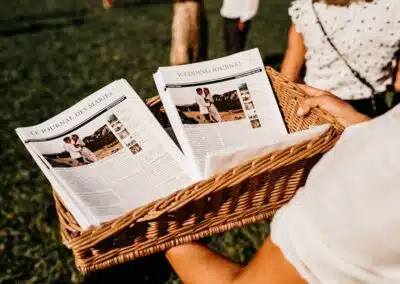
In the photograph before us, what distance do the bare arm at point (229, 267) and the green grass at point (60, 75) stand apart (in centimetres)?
122

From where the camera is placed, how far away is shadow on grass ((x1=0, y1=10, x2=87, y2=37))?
686 centimetres

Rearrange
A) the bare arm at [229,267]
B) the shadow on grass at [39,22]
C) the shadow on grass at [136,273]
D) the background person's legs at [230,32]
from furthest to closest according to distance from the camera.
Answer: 1. the shadow on grass at [39,22]
2. the background person's legs at [230,32]
3. the shadow on grass at [136,273]
4. the bare arm at [229,267]

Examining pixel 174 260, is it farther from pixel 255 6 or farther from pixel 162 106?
pixel 255 6

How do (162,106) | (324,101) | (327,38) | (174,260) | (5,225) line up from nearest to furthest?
(174,260) → (324,101) → (162,106) → (327,38) → (5,225)

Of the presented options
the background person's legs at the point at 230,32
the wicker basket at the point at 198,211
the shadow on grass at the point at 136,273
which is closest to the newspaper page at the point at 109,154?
the wicker basket at the point at 198,211

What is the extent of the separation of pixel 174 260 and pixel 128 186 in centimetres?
26

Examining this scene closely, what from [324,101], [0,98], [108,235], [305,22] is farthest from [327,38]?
[0,98]

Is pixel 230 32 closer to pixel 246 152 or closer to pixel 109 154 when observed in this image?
pixel 109 154

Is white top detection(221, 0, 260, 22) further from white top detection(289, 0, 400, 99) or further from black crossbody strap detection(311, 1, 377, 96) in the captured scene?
black crossbody strap detection(311, 1, 377, 96)

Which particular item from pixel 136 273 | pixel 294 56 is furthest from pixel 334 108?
pixel 136 273

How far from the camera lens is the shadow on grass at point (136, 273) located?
6.98ft

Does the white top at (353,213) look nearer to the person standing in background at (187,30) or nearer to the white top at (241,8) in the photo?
the person standing in background at (187,30)

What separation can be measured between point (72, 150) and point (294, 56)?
1.12m

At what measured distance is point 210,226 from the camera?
42.1 inches
